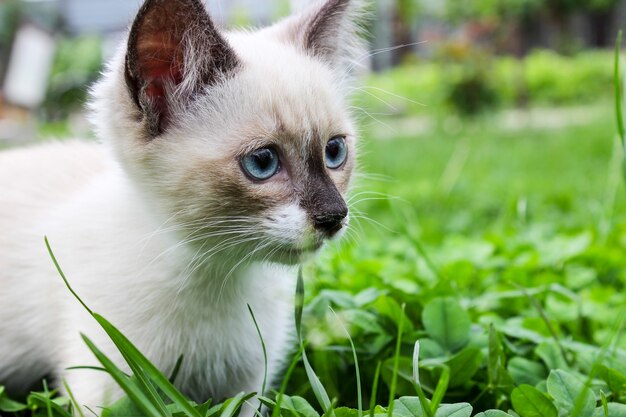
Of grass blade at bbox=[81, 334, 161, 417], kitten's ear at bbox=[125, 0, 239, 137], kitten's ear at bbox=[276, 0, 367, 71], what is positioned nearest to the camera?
grass blade at bbox=[81, 334, 161, 417]

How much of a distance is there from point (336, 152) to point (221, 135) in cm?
28

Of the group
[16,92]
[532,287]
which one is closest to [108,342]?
[532,287]

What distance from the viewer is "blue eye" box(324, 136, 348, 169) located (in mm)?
1523

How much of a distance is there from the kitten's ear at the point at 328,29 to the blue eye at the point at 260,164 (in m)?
0.40

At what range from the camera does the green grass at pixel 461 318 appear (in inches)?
47.5

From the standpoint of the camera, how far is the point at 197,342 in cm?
153

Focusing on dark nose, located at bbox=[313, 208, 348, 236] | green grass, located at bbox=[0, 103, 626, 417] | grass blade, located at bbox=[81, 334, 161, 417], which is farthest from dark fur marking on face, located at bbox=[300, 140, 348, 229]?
grass blade, located at bbox=[81, 334, 161, 417]

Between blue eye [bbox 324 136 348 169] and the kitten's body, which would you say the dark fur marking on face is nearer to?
blue eye [bbox 324 136 348 169]

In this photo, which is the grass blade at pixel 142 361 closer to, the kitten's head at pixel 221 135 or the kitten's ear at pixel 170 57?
the kitten's head at pixel 221 135

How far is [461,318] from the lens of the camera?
5.17 ft

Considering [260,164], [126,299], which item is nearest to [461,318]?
[260,164]

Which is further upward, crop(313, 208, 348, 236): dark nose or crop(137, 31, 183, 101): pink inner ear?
crop(137, 31, 183, 101): pink inner ear

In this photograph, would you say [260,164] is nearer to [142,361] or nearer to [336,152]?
[336,152]

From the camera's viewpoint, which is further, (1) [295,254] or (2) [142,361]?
(1) [295,254]
